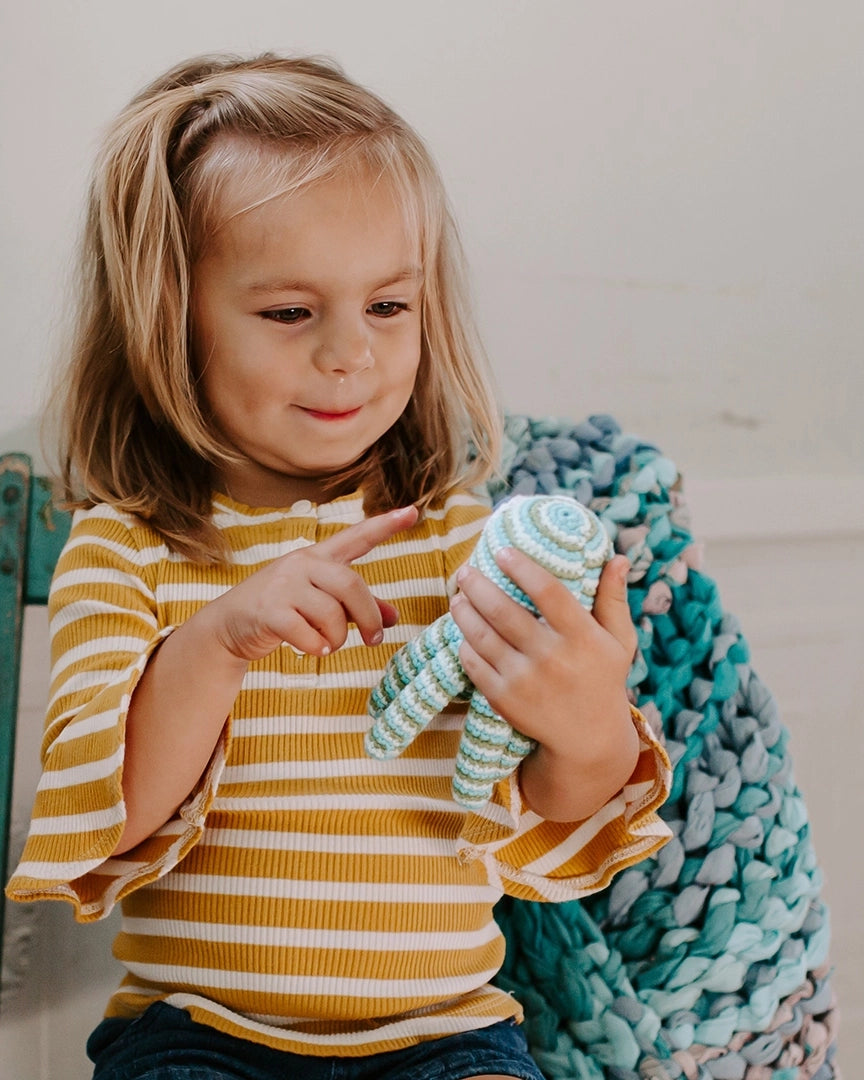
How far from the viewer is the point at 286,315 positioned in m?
0.75

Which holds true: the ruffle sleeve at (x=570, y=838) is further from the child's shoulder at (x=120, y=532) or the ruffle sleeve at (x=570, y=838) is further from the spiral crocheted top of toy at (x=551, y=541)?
the child's shoulder at (x=120, y=532)

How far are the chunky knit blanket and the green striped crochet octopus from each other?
0.75 feet

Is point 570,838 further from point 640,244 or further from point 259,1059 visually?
point 640,244

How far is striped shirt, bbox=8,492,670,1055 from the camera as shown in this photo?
28.6 inches

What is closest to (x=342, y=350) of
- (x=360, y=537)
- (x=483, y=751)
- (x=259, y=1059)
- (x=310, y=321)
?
(x=310, y=321)

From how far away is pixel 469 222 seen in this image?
3.74 feet

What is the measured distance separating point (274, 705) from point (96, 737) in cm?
12

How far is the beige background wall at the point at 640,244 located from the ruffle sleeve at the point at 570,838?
43 cm

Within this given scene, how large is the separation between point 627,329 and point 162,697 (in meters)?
0.74

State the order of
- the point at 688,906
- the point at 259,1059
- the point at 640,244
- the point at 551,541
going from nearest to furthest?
1. the point at 551,541
2. the point at 259,1059
3. the point at 688,906
4. the point at 640,244

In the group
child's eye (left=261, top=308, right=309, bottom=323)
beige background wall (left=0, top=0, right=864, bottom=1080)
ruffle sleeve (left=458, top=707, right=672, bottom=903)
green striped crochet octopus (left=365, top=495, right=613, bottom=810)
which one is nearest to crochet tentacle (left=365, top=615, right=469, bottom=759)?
green striped crochet octopus (left=365, top=495, right=613, bottom=810)

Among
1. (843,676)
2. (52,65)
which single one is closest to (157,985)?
(52,65)

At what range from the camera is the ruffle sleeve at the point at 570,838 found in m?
0.73

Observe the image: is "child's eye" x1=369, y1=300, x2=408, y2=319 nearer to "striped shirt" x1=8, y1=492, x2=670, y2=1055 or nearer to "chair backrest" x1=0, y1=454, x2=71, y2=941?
"striped shirt" x1=8, y1=492, x2=670, y2=1055
